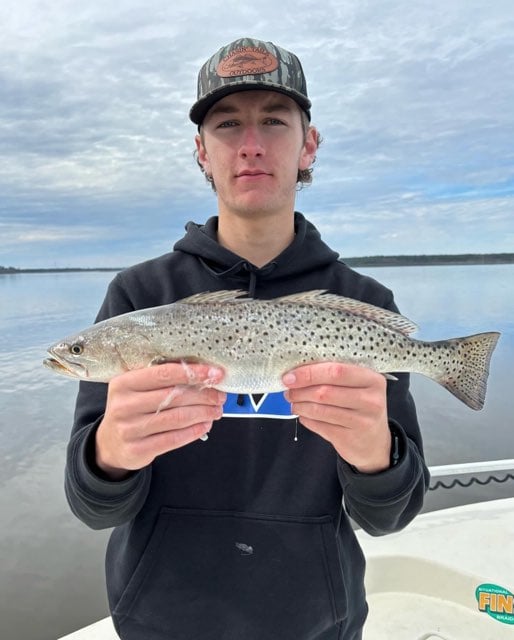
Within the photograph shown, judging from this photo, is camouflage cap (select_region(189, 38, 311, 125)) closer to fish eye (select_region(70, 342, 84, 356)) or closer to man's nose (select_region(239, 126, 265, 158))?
man's nose (select_region(239, 126, 265, 158))

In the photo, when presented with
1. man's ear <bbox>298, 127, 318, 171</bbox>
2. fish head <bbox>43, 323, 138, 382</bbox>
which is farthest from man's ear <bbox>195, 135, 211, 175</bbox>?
fish head <bbox>43, 323, 138, 382</bbox>

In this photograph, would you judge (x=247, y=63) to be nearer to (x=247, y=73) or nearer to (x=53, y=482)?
(x=247, y=73)

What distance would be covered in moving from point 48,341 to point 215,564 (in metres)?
21.0

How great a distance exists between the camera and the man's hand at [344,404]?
212 cm

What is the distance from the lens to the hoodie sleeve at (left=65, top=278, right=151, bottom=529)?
2.27 metres

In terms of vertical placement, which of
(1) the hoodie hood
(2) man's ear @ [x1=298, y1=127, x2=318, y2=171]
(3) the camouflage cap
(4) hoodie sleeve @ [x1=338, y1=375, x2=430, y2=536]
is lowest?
(4) hoodie sleeve @ [x1=338, y1=375, x2=430, y2=536]

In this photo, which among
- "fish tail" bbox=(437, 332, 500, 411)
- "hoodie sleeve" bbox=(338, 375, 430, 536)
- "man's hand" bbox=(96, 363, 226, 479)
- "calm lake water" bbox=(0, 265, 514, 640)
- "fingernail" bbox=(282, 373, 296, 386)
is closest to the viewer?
"man's hand" bbox=(96, 363, 226, 479)

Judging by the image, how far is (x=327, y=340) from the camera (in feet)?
8.68

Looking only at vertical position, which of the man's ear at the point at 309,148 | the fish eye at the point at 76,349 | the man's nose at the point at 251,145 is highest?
the man's ear at the point at 309,148

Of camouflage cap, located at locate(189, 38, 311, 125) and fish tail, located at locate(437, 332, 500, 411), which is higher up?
camouflage cap, located at locate(189, 38, 311, 125)

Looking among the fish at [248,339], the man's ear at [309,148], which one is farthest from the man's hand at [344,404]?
the man's ear at [309,148]

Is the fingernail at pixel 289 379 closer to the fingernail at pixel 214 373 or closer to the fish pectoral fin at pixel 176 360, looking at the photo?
the fingernail at pixel 214 373

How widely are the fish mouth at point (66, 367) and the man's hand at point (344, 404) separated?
1241 millimetres

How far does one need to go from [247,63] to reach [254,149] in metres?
0.55
